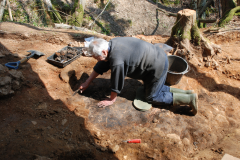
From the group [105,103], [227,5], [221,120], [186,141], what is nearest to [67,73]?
[105,103]

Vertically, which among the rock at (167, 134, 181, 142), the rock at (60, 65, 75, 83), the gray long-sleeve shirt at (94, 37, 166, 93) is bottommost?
the rock at (167, 134, 181, 142)

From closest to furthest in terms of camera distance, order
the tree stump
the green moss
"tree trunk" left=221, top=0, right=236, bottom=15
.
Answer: the tree stump → the green moss → "tree trunk" left=221, top=0, right=236, bottom=15

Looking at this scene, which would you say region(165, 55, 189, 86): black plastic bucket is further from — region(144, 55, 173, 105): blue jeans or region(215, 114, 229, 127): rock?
region(215, 114, 229, 127): rock

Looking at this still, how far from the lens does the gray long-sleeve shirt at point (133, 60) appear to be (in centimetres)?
244

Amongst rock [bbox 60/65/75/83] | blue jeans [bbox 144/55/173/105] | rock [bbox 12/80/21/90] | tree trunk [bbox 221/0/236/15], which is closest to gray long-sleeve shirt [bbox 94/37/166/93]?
blue jeans [bbox 144/55/173/105]

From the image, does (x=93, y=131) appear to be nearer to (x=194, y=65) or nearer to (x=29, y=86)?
(x=29, y=86)

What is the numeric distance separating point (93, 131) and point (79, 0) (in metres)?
8.86

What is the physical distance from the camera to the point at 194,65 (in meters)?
4.36

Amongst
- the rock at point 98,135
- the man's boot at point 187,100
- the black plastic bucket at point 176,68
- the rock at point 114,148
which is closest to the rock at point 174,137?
the man's boot at point 187,100

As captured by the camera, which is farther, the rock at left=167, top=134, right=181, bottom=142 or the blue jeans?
the blue jeans

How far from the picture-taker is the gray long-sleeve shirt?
2.44m

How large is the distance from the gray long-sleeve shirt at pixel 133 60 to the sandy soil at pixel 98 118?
0.76 meters

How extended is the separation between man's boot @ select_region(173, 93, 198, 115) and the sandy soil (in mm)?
233

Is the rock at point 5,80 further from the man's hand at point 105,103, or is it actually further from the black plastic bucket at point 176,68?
the black plastic bucket at point 176,68
